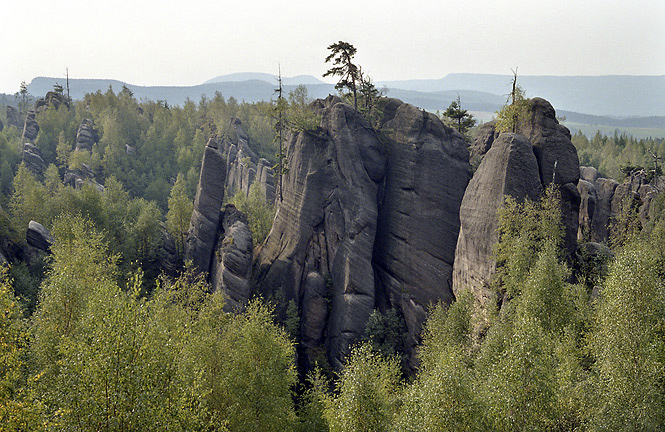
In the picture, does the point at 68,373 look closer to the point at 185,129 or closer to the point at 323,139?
the point at 323,139

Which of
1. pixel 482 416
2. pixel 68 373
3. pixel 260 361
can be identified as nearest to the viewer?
pixel 68 373

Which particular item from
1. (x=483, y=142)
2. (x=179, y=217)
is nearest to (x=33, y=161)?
(x=179, y=217)

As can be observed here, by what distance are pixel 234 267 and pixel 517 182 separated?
3510 cm

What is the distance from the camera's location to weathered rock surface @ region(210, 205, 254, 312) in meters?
52.8

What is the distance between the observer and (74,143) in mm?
119750

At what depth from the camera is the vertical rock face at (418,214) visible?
54.2 meters

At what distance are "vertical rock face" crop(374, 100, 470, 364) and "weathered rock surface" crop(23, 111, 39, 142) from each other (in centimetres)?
11160

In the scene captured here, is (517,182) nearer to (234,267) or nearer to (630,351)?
(630,351)

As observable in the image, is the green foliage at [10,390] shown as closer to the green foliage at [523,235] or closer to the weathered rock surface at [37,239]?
the weathered rock surface at [37,239]

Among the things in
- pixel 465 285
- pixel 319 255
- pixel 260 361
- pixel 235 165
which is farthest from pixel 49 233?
pixel 235 165

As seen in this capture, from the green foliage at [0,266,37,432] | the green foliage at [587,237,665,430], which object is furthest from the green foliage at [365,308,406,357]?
the green foliage at [0,266,37,432]

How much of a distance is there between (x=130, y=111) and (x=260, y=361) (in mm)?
123039

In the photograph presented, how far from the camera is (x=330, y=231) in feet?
193

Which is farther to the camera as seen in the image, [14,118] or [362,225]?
[14,118]
